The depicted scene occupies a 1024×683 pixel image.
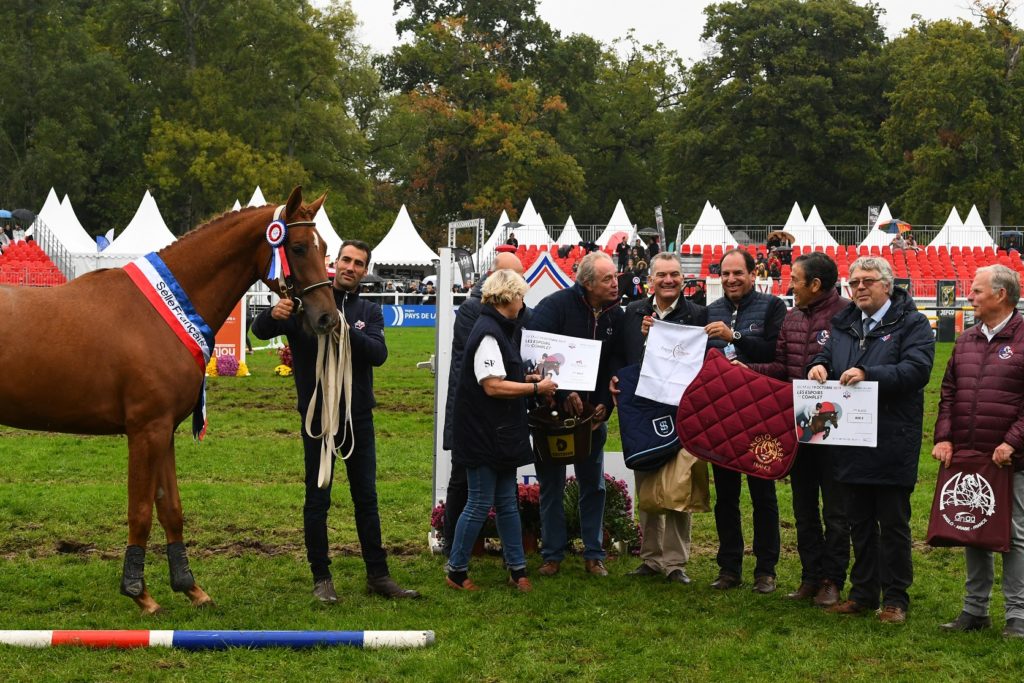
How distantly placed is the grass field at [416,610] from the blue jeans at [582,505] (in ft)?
0.69

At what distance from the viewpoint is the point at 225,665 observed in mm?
5473

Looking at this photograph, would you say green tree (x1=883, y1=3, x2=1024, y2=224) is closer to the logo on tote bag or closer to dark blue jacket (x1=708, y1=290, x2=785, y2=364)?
dark blue jacket (x1=708, y1=290, x2=785, y2=364)

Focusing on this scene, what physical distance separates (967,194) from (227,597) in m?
55.9

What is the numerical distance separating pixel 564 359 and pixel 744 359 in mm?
1148

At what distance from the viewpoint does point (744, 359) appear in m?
7.16

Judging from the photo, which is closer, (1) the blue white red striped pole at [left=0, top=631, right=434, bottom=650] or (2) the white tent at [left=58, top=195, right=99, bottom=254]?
(1) the blue white red striped pole at [left=0, top=631, right=434, bottom=650]

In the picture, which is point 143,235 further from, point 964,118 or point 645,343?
point 964,118

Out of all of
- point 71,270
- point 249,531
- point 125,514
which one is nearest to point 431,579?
point 249,531

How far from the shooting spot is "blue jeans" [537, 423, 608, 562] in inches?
294

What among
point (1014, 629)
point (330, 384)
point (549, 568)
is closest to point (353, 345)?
point (330, 384)

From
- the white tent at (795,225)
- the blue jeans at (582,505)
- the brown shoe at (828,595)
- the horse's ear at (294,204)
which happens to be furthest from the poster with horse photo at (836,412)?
the white tent at (795,225)

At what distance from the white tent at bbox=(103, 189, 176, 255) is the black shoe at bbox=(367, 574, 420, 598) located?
31.5 metres

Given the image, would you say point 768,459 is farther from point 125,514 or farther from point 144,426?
point 125,514

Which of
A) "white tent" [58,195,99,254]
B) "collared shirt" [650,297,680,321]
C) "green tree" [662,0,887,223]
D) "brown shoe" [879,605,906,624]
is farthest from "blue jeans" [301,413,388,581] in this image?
"green tree" [662,0,887,223]
